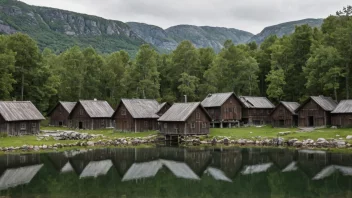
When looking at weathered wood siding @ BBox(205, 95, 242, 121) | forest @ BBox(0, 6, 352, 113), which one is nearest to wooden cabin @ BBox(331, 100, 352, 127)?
forest @ BBox(0, 6, 352, 113)

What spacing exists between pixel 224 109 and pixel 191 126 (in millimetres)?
15060

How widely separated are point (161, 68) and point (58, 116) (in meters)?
31.0

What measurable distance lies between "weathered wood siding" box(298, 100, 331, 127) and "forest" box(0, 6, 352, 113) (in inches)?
221

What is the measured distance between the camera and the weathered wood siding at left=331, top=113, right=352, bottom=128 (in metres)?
59.5

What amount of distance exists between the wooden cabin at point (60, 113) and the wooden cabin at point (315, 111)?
144ft

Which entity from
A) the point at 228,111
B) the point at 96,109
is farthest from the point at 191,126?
the point at 96,109

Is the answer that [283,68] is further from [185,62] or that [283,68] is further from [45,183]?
[45,183]

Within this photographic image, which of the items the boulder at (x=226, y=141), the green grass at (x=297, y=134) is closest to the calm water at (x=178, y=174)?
the boulder at (x=226, y=141)

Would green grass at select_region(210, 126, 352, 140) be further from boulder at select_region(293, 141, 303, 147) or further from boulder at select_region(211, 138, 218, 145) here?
boulder at select_region(211, 138, 218, 145)

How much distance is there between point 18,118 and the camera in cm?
5688

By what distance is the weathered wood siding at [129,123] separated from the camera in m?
64.8

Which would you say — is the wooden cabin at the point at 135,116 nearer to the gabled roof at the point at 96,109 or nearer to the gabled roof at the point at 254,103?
the gabled roof at the point at 96,109

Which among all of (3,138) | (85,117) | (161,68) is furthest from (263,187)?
(161,68)

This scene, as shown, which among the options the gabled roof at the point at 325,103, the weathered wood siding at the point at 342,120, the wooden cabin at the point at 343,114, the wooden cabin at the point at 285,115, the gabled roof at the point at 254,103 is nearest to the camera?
the wooden cabin at the point at 343,114
